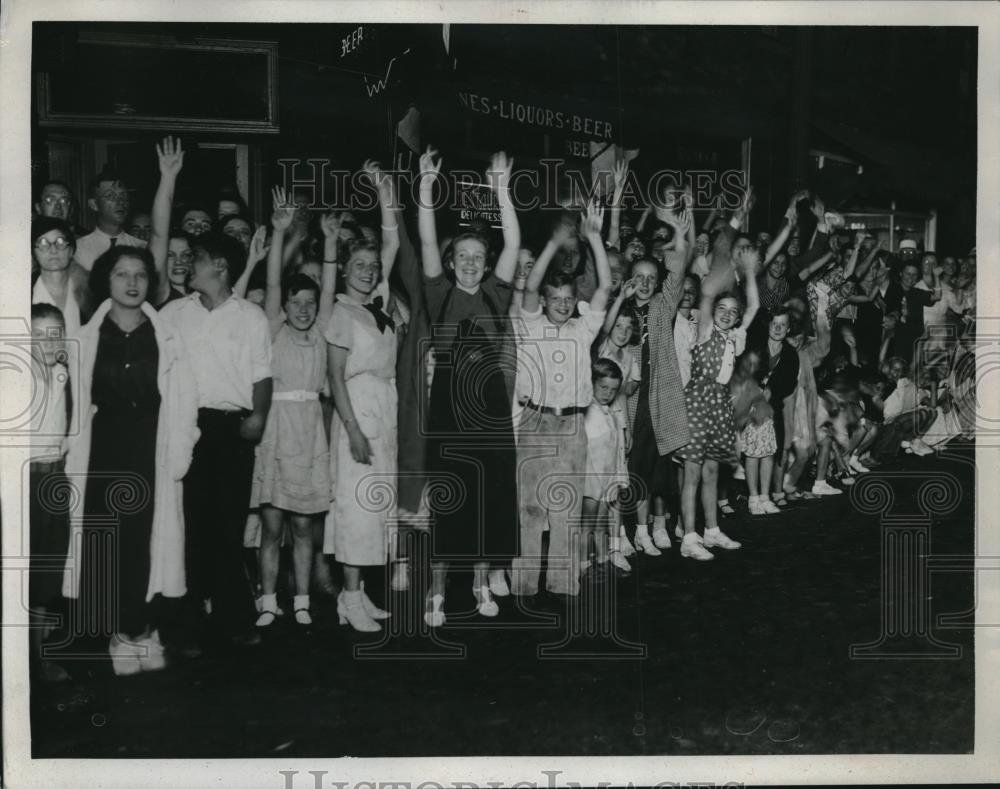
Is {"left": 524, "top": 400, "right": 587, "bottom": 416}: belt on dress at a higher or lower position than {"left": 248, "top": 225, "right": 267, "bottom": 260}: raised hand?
lower

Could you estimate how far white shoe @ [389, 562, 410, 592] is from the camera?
449 centimetres

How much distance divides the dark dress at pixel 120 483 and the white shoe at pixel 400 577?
919 millimetres

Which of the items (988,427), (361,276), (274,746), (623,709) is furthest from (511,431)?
(988,427)

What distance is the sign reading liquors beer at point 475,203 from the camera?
443 cm

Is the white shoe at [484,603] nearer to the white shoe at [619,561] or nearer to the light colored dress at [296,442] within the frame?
the white shoe at [619,561]

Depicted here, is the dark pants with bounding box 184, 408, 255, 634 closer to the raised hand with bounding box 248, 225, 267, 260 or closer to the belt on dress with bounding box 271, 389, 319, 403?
the belt on dress with bounding box 271, 389, 319, 403

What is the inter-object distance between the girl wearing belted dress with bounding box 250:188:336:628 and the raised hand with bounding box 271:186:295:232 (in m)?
0.17

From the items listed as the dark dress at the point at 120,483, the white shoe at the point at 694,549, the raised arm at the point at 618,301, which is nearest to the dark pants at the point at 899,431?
the white shoe at the point at 694,549

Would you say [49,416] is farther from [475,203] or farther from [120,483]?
[475,203]

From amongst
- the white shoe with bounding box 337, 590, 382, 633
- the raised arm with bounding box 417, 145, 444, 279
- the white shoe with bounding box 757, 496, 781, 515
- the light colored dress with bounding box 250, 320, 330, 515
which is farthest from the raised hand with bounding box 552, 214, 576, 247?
the white shoe with bounding box 337, 590, 382, 633

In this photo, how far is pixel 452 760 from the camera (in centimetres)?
441

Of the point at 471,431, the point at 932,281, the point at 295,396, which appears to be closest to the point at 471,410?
the point at 471,431

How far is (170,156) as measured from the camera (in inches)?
171

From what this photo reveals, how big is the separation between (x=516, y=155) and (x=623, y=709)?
7.02 ft
